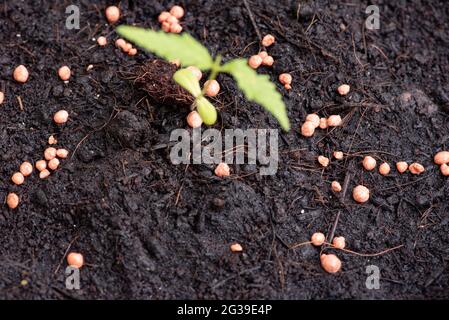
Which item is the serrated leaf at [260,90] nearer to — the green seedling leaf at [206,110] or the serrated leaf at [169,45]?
the serrated leaf at [169,45]

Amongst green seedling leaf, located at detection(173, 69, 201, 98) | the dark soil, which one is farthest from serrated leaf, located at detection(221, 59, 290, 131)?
the dark soil

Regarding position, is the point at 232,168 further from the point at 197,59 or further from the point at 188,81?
the point at 197,59

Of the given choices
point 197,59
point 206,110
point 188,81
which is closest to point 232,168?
point 206,110

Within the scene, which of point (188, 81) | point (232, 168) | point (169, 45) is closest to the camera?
point (169, 45)

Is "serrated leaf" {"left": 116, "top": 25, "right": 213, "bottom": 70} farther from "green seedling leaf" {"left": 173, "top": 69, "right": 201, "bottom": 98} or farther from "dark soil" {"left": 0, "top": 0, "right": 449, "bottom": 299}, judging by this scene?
"dark soil" {"left": 0, "top": 0, "right": 449, "bottom": 299}

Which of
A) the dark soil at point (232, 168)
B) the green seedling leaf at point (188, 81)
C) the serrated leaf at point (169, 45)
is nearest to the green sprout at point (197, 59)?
the serrated leaf at point (169, 45)

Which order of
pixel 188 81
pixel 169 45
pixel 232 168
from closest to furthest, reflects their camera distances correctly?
pixel 169 45, pixel 188 81, pixel 232 168
